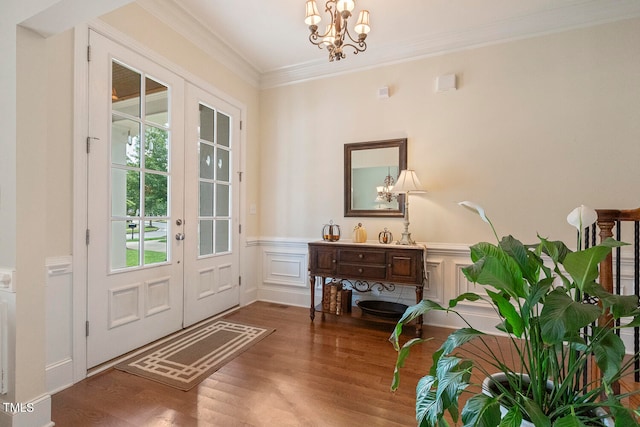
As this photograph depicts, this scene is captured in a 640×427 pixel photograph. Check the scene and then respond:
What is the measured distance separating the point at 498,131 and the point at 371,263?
1.79m

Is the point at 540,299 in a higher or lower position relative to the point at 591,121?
lower

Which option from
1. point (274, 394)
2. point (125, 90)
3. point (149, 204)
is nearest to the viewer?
point (274, 394)

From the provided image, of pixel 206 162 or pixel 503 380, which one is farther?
pixel 206 162

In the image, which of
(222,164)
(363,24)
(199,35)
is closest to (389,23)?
(363,24)

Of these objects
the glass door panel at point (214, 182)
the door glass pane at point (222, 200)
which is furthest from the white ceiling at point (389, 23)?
the door glass pane at point (222, 200)

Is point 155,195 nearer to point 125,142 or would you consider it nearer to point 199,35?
point 125,142

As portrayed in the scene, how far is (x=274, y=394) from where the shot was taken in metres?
1.88

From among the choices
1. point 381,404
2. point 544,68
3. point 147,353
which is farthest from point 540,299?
point 544,68

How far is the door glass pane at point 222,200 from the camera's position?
335 centimetres

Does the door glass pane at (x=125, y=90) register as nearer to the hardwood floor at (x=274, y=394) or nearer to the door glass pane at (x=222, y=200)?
the door glass pane at (x=222, y=200)

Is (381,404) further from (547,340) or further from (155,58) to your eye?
(155,58)

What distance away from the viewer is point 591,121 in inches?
105

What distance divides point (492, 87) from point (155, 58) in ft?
10.3

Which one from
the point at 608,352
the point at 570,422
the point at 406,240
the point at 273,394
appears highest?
the point at 406,240
